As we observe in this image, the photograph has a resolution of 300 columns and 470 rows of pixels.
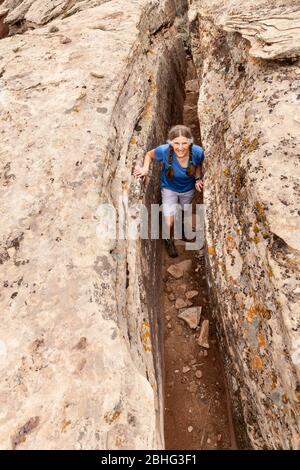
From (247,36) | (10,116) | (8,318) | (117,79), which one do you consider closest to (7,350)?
(8,318)

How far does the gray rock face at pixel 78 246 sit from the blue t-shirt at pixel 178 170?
404 mm

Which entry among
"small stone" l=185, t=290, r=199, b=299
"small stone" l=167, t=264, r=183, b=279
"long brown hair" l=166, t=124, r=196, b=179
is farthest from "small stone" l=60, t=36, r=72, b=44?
"small stone" l=185, t=290, r=199, b=299

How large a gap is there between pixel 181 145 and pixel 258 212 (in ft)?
6.80

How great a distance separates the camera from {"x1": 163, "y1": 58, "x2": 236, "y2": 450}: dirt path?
5.45 metres

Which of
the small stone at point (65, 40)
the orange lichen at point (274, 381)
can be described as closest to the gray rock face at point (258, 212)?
the orange lichen at point (274, 381)

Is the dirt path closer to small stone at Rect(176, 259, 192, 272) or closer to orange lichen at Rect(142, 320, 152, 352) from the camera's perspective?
small stone at Rect(176, 259, 192, 272)

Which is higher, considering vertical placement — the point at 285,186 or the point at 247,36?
the point at 247,36

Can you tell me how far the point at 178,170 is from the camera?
23.2 ft

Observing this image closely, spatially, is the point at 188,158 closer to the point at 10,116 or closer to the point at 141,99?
the point at 141,99

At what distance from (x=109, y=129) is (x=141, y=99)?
185 cm

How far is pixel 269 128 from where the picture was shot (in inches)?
230

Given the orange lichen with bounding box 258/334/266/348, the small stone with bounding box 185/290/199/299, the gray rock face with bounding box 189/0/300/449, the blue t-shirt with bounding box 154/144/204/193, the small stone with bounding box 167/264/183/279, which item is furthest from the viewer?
the small stone with bounding box 167/264/183/279

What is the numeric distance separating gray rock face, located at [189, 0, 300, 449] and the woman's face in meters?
0.61

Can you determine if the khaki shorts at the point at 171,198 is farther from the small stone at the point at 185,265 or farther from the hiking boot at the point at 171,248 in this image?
the small stone at the point at 185,265
